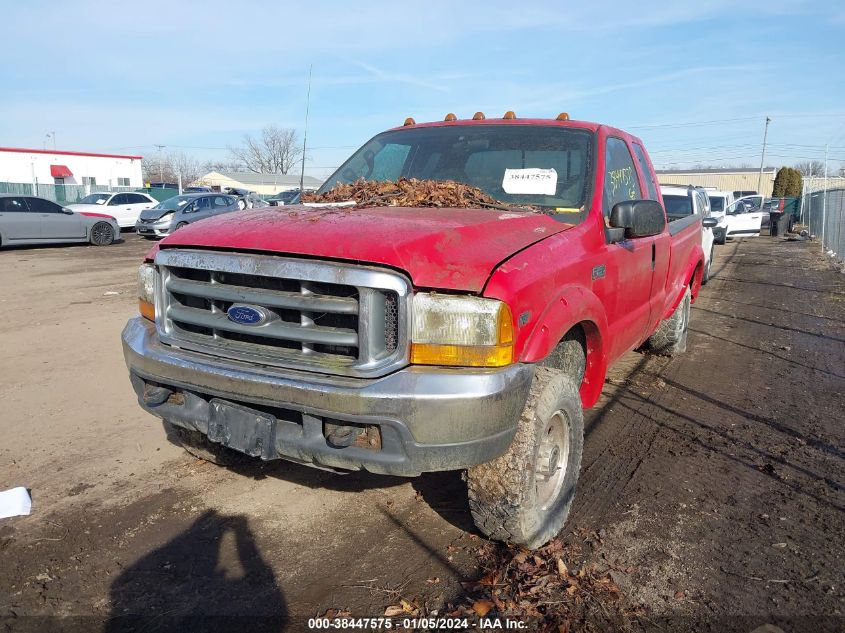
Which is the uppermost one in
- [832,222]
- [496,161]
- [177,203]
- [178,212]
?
[496,161]

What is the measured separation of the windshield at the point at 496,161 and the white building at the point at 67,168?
43185 millimetres

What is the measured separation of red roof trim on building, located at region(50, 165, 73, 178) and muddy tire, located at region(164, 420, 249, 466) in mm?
49221

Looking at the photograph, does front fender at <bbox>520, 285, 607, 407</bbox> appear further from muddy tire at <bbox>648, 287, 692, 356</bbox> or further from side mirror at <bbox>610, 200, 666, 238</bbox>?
muddy tire at <bbox>648, 287, 692, 356</bbox>

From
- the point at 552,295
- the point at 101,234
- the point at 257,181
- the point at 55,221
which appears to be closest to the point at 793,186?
the point at 101,234

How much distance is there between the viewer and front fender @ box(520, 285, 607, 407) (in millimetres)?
2824

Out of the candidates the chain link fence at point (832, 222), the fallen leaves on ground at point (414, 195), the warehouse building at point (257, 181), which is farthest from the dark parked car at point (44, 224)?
the warehouse building at point (257, 181)

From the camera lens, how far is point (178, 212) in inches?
857

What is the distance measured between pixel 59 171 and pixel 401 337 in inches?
2018

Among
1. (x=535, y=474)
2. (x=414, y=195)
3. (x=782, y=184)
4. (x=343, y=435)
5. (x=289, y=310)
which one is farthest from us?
(x=782, y=184)

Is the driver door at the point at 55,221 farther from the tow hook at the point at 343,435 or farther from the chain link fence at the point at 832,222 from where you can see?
the chain link fence at the point at 832,222

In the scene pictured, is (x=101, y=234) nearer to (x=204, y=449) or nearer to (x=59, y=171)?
(x=204, y=449)

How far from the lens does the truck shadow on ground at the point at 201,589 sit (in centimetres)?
266

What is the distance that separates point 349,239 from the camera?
2732mm

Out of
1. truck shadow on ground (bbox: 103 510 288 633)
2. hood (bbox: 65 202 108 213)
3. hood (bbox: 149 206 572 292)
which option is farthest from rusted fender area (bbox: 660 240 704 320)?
hood (bbox: 65 202 108 213)
